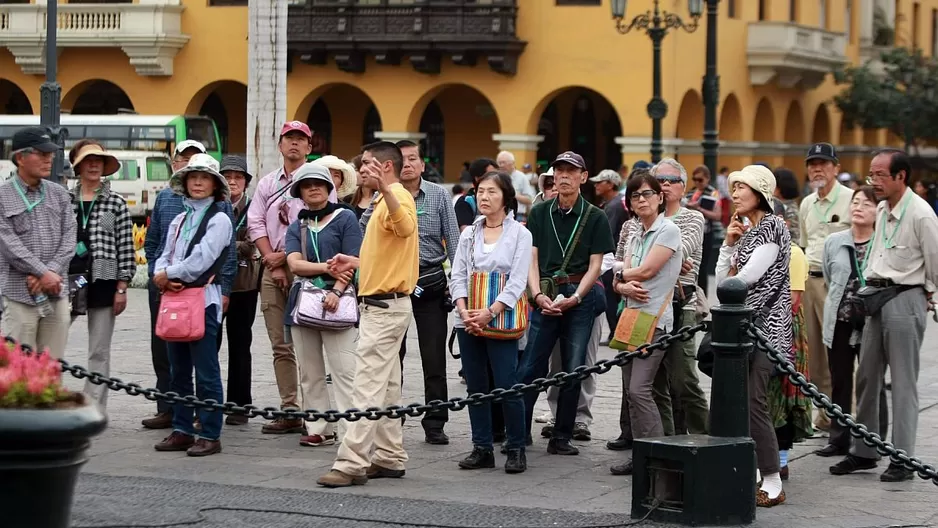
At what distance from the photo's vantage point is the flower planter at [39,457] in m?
5.55

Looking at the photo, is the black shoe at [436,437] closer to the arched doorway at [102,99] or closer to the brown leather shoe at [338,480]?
the brown leather shoe at [338,480]

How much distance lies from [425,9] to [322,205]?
98.2 feet

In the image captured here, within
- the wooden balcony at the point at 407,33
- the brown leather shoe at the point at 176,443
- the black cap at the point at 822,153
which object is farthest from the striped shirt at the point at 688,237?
the wooden balcony at the point at 407,33

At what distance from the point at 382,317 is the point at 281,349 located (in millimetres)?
2020

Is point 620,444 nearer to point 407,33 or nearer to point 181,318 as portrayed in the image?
point 181,318

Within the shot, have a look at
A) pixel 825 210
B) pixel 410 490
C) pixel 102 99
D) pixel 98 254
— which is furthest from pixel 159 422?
pixel 102 99

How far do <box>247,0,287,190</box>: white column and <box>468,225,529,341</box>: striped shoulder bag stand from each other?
10.6 metres

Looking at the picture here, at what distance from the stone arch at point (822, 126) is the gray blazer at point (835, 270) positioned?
127 feet

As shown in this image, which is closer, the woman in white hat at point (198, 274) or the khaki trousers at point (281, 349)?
the woman in white hat at point (198, 274)

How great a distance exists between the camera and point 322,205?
948 centimetres

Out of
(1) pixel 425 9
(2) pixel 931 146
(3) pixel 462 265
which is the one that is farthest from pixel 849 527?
(2) pixel 931 146

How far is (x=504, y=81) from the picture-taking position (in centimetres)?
3953

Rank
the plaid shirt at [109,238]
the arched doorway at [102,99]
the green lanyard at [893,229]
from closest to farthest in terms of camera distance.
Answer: the green lanyard at [893,229] < the plaid shirt at [109,238] < the arched doorway at [102,99]

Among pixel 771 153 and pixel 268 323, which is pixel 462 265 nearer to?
pixel 268 323
